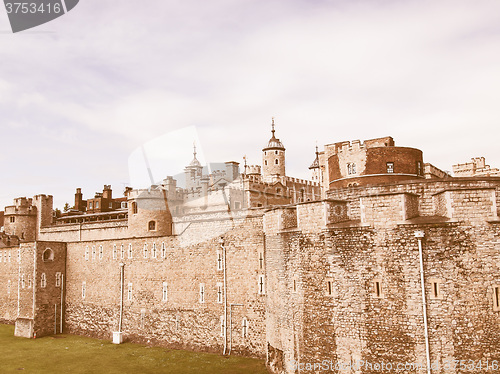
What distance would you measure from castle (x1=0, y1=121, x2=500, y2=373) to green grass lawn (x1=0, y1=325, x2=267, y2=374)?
1.10 metres

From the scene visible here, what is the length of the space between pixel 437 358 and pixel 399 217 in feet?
17.0

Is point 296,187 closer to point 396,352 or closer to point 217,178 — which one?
point 217,178

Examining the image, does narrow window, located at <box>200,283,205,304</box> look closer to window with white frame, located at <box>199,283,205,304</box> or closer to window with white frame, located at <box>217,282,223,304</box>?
window with white frame, located at <box>199,283,205,304</box>

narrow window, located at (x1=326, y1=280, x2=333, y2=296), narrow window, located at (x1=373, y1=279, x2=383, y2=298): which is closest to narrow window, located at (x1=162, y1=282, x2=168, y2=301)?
narrow window, located at (x1=326, y1=280, x2=333, y2=296)

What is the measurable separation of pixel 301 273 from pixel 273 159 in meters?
43.7

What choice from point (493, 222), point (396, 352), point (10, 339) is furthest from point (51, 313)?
point (493, 222)

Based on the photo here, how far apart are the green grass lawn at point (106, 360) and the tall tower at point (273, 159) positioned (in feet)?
113

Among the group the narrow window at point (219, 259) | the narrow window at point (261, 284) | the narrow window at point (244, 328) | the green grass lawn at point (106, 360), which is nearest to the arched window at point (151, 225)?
the green grass lawn at point (106, 360)

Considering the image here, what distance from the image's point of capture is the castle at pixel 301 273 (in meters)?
16.5

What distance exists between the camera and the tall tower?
6291 centimetres

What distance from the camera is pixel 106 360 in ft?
94.0

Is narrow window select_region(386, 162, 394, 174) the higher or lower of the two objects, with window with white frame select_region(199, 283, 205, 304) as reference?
higher

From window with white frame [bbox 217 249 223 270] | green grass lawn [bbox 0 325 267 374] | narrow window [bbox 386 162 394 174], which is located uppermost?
narrow window [bbox 386 162 394 174]

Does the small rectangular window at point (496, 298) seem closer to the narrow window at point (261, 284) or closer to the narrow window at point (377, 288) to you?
the narrow window at point (377, 288)
